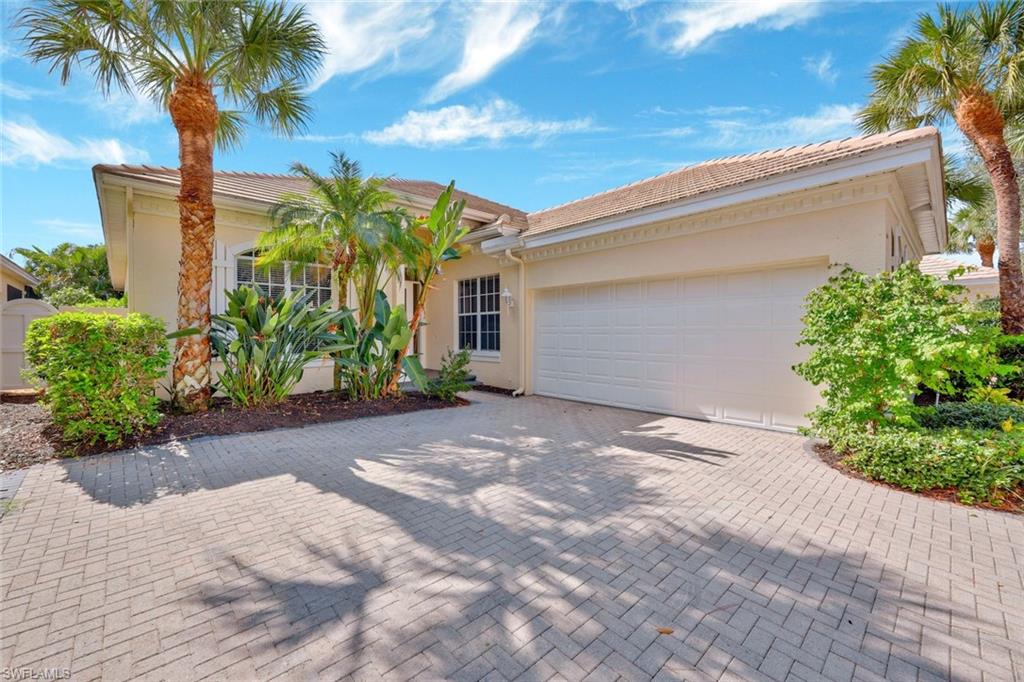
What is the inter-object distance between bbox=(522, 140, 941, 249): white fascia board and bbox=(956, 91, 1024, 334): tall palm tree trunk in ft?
16.7

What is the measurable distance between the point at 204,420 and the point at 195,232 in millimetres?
3120

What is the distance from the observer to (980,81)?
8297 mm

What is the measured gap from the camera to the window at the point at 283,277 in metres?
9.19

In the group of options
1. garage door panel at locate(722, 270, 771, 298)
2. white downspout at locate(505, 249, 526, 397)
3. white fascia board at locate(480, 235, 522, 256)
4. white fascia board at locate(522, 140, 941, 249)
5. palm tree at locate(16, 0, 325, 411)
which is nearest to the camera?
white fascia board at locate(522, 140, 941, 249)

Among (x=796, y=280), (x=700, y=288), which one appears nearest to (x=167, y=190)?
(x=700, y=288)

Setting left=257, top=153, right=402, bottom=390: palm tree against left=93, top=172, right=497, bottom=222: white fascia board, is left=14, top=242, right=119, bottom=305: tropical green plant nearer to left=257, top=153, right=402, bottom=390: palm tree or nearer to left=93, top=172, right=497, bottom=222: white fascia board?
left=93, top=172, right=497, bottom=222: white fascia board

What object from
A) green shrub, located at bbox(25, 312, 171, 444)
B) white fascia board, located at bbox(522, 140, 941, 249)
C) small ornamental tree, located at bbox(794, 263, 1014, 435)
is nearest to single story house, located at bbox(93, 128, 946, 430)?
white fascia board, located at bbox(522, 140, 941, 249)

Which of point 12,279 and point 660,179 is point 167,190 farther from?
point 12,279

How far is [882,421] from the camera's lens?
489 cm

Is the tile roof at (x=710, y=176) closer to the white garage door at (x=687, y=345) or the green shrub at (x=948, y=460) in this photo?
the white garage door at (x=687, y=345)

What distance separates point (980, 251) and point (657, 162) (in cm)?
2225

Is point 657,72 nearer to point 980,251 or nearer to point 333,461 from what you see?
point 333,461

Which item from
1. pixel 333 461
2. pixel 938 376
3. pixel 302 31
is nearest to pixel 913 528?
pixel 938 376

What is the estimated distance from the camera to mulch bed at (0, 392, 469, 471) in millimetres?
5223
